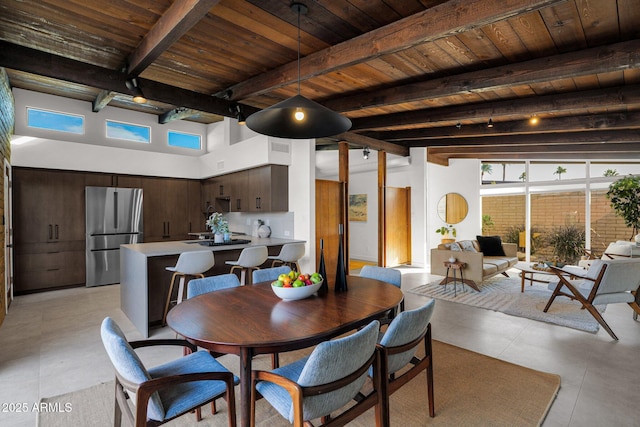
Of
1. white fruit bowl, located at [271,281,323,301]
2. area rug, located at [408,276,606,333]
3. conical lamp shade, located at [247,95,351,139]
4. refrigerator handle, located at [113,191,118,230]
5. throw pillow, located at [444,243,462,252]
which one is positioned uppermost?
conical lamp shade, located at [247,95,351,139]

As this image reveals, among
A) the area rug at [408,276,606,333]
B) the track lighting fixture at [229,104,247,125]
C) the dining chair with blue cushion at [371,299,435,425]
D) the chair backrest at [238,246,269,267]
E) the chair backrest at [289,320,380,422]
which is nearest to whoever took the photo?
the chair backrest at [289,320,380,422]

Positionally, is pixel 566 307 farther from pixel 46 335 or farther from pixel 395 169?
pixel 46 335

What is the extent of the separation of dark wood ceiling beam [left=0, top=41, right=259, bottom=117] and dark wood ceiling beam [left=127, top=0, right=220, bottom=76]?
39 centimetres

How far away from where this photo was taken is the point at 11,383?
8.48 feet

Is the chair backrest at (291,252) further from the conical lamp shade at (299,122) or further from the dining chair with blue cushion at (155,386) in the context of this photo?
the dining chair with blue cushion at (155,386)

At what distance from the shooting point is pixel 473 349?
3.19 metres

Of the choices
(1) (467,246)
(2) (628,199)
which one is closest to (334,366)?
(1) (467,246)

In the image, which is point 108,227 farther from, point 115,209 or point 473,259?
point 473,259

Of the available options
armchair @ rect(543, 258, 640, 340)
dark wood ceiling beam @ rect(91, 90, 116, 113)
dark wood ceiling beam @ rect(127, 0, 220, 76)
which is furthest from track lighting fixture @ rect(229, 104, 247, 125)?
armchair @ rect(543, 258, 640, 340)

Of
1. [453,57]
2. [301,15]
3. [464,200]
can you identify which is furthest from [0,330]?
[464,200]

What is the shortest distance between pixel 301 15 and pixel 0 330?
4730 mm

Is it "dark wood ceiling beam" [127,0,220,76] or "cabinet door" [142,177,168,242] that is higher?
"dark wood ceiling beam" [127,0,220,76]

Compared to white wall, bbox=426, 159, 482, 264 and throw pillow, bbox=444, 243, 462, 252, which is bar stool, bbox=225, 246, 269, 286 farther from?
white wall, bbox=426, 159, 482, 264

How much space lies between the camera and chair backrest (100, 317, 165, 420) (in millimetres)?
1407
